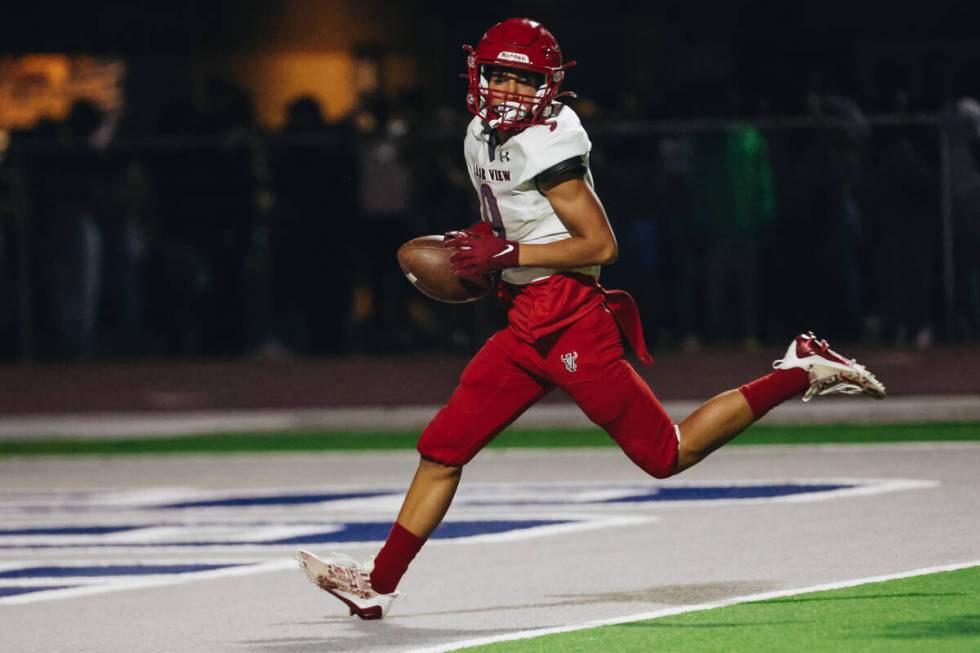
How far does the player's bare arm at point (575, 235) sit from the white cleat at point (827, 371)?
3.14ft

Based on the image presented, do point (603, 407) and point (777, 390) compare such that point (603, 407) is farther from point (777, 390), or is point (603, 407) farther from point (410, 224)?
point (410, 224)

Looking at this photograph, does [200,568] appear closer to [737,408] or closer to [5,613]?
[5,613]

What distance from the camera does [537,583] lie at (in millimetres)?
8883

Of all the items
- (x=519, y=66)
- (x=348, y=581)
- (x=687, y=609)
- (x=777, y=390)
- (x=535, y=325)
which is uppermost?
(x=519, y=66)

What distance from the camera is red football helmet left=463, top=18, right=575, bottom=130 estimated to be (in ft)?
25.3

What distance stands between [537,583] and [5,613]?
2.13 meters

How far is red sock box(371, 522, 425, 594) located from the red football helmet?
152cm

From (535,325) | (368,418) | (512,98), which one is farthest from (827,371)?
(368,418)

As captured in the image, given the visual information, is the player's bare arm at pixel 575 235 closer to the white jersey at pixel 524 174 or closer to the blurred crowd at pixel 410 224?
the white jersey at pixel 524 174

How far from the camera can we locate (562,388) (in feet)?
26.0

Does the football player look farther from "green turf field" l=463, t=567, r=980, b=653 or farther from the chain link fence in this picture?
the chain link fence

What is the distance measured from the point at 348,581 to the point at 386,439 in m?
8.25

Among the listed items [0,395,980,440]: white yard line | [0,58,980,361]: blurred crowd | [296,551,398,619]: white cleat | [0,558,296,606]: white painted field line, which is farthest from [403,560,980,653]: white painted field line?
[0,58,980,361]: blurred crowd

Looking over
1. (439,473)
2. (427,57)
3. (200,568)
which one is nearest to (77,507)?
(200,568)
